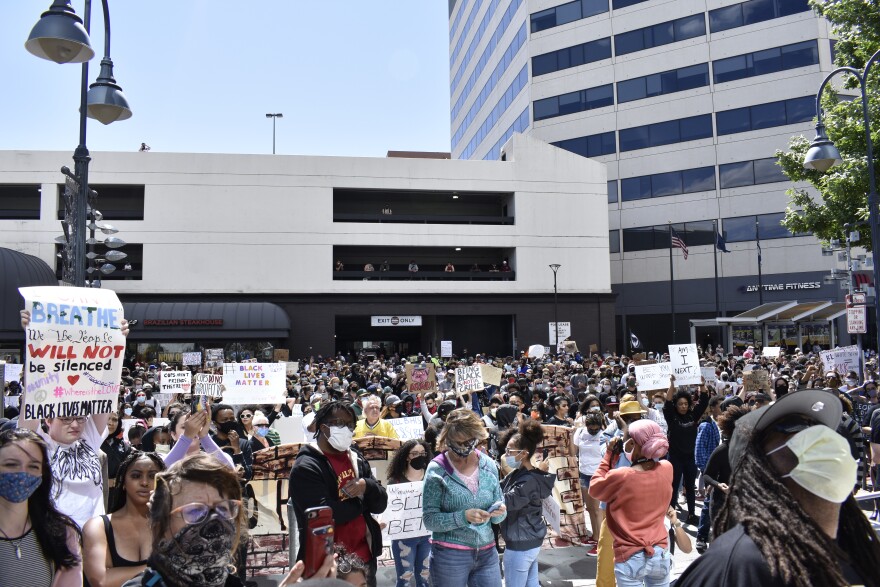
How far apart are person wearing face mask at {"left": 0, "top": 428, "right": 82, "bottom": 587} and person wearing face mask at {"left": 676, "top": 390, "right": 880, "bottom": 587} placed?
3.30m

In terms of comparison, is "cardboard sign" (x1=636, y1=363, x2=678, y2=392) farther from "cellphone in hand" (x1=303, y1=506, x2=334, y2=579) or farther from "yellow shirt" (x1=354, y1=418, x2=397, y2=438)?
"cellphone in hand" (x1=303, y1=506, x2=334, y2=579)

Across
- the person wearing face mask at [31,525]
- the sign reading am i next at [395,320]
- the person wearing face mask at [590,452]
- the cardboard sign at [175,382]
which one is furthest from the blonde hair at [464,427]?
the sign reading am i next at [395,320]

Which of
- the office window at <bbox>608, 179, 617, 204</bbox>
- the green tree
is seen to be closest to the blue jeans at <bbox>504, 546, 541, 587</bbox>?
the green tree

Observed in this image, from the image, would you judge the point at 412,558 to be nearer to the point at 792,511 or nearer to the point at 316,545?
the point at 316,545

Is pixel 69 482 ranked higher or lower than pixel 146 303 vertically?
lower

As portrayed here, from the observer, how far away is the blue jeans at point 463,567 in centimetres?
483

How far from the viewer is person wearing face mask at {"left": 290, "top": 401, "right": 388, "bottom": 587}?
4336mm

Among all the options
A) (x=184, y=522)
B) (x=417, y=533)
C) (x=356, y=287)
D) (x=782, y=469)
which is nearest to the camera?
(x=782, y=469)

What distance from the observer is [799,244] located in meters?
44.9

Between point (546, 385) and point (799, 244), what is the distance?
3497 centimetres

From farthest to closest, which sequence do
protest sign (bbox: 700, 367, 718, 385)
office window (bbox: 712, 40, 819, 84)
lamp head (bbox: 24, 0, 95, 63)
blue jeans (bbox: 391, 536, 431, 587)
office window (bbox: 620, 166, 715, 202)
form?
office window (bbox: 620, 166, 715, 202) < office window (bbox: 712, 40, 819, 84) < protest sign (bbox: 700, 367, 718, 385) < lamp head (bbox: 24, 0, 95, 63) < blue jeans (bbox: 391, 536, 431, 587)

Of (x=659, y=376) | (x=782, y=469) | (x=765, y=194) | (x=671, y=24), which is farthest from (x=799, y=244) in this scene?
(x=782, y=469)

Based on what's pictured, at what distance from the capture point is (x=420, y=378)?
13.9 m

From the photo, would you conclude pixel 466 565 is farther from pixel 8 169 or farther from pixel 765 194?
pixel 765 194
